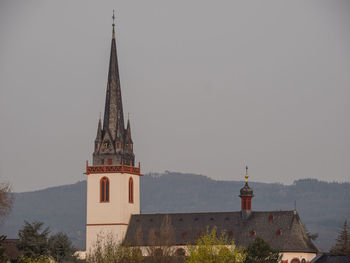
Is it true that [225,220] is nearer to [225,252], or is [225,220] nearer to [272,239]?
[272,239]

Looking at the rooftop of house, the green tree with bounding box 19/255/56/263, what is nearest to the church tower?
the rooftop of house

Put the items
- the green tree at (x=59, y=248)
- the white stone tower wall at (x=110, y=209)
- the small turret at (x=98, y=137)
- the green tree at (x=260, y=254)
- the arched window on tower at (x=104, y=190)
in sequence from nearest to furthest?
1. the green tree at (x=59, y=248)
2. the green tree at (x=260, y=254)
3. the white stone tower wall at (x=110, y=209)
4. the arched window on tower at (x=104, y=190)
5. the small turret at (x=98, y=137)

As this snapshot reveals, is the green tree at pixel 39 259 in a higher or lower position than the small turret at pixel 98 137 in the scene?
lower

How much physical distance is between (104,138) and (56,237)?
29715 millimetres

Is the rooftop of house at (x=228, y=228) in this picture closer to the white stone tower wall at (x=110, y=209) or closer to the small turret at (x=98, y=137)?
the white stone tower wall at (x=110, y=209)

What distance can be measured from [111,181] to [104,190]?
1.50 m

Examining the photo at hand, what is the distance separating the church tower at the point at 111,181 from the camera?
408 ft

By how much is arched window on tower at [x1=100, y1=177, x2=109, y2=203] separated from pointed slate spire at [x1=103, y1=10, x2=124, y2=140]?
5.75 meters

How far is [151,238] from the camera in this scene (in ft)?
391

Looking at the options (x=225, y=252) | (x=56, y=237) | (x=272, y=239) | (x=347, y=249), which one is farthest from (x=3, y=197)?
(x=347, y=249)

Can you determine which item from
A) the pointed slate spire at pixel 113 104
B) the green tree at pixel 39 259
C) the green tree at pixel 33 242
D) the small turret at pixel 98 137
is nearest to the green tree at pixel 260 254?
the green tree at pixel 39 259

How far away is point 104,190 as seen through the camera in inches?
4948

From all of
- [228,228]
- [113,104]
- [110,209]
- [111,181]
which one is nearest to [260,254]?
[228,228]

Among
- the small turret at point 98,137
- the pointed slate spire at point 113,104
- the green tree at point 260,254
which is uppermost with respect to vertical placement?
the pointed slate spire at point 113,104
